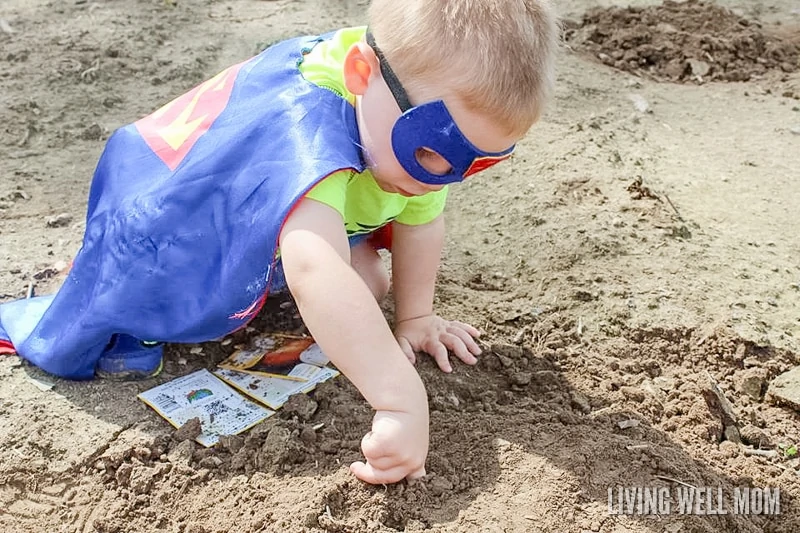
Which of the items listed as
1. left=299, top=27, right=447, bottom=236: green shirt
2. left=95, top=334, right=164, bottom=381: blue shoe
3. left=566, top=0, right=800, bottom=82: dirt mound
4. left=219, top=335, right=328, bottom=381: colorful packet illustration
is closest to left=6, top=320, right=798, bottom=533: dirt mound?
left=219, top=335, right=328, bottom=381: colorful packet illustration

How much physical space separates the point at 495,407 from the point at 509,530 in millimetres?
416

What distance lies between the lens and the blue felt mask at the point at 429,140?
1.62 metres

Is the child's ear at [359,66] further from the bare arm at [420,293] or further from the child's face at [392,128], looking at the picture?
the bare arm at [420,293]

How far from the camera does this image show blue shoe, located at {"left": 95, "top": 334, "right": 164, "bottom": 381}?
2.06m

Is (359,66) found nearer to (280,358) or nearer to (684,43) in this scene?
(280,358)

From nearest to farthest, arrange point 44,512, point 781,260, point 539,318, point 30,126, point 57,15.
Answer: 1. point 44,512
2. point 539,318
3. point 781,260
4. point 30,126
5. point 57,15

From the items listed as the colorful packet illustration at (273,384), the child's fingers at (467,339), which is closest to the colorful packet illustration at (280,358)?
the colorful packet illustration at (273,384)

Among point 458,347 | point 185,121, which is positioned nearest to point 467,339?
point 458,347

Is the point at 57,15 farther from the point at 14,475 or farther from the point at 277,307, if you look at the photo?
the point at 14,475

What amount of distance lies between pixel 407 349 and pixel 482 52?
82cm

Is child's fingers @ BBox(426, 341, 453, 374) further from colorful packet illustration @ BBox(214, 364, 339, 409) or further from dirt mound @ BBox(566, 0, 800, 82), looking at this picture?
dirt mound @ BBox(566, 0, 800, 82)

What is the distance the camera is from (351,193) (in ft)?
6.42

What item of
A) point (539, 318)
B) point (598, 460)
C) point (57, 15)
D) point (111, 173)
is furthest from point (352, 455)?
point (57, 15)

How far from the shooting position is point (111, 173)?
2.10m
